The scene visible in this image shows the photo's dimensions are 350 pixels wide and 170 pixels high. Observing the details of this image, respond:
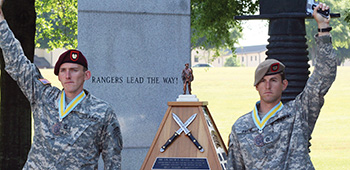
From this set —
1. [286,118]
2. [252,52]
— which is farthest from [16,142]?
[252,52]

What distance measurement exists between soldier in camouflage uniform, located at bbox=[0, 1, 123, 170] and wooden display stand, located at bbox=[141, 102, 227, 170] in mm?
2956

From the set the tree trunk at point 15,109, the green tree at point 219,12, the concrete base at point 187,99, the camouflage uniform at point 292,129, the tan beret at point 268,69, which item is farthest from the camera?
the green tree at point 219,12

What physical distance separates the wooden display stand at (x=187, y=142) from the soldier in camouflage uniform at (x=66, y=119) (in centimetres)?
296

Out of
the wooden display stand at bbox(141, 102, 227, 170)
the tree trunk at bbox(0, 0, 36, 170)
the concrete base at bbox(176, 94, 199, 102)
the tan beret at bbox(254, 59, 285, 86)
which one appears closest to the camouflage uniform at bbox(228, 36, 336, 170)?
the tan beret at bbox(254, 59, 285, 86)

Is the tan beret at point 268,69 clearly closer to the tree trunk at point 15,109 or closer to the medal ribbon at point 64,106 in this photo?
the medal ribbon at point 64,106

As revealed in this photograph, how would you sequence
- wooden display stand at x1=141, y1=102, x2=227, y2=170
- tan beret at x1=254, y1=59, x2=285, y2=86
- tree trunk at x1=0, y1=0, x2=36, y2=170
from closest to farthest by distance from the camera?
tan beret at x1=254, y1=59, x2=285, y2=86 → wooden display stand at x1=141, y1=102, x2=227, y2=170 → tree trunk at x1=0, y1=0, x2=36, y2=170

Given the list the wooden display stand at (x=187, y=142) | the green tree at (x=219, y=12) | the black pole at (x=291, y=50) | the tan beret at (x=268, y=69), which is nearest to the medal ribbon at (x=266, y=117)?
the tan beret at (x=268, y=69)

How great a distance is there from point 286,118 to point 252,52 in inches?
5520

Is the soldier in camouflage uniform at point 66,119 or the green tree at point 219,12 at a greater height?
the green tree at point 219,12

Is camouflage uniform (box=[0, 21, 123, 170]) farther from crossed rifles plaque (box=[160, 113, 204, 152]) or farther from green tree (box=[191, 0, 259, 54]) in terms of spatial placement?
green tree (box=[191, 0, 259, 54])

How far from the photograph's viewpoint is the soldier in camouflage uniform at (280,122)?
4055mm

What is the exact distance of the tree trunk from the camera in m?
10.9

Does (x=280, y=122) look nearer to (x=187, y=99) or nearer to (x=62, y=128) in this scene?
(x=62, y=128)

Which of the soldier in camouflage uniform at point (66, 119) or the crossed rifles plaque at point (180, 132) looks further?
the crossed rifles plaque at point (180, 132)
